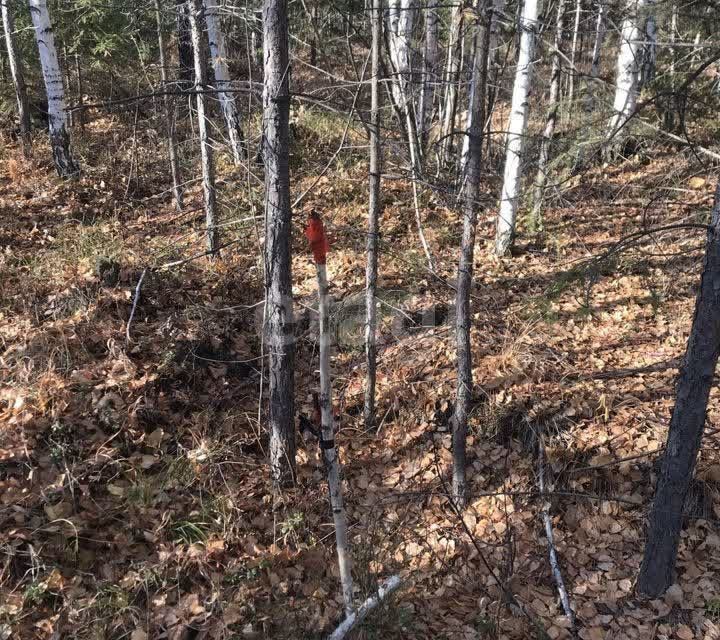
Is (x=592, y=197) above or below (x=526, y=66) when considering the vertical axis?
below

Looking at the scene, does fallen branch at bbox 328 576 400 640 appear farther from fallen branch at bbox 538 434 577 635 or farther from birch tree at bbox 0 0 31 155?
birch tree at bbox 0 0 31 155

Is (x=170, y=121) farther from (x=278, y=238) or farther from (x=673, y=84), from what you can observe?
(x=673, y=84)

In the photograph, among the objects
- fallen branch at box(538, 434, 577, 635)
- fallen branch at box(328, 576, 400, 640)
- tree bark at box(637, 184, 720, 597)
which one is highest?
tree bark at box(637, 184, 720, 597)

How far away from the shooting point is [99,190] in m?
10.8

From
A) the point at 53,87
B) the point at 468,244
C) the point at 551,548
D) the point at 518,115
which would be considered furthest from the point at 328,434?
the point at 53,87

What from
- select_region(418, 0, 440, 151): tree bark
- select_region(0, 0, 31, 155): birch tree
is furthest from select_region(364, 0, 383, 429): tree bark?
select_region(0, 0, 31, 155): birch tree

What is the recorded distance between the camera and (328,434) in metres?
3.59

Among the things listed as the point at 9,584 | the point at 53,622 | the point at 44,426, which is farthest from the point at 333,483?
the point at 44,426

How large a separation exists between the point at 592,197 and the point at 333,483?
9519 mm

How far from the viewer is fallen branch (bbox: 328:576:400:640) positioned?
4160mm

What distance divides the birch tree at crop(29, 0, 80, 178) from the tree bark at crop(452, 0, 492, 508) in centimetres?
886

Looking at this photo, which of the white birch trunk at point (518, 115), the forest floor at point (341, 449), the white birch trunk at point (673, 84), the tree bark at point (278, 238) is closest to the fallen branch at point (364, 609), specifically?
the forest floor at point (341, 449)

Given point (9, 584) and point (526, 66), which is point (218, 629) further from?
point (526, 66)

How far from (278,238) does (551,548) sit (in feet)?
12.8
